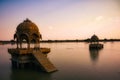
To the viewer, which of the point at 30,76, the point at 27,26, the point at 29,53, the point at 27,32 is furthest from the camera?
the point at 27,26

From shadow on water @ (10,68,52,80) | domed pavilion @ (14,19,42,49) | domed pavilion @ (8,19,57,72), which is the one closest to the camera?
shadow on water @ (10,68,52,80)

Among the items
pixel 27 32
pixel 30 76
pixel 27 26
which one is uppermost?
pixel 27 26

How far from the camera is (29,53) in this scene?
27281mm

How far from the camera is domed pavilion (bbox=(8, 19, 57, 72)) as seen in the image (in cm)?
2570

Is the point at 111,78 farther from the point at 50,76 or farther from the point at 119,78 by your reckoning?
the point at 50,76

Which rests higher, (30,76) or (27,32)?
(27,32)

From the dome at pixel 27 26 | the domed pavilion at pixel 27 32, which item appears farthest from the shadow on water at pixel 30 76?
the dome at pixel 27 26

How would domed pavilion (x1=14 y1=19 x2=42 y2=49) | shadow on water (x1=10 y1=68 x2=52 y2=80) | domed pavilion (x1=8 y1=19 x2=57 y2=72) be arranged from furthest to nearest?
1. domed pavilion (x1=14 y1=19 x2=42 y2=49)
2. domed pavilion (x1=8 y1=19 x2=57 y2=72)
3. shadow on water (x1=10 y1=68 x2=52 y2=80)

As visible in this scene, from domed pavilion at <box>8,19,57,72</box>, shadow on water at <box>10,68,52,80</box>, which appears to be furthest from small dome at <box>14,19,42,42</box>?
shadow on water at <box>10,68,52,80</box>

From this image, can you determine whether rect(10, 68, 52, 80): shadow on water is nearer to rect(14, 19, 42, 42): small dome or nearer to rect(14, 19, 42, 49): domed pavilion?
rect(14, 19, 42, 49): domed pavilion

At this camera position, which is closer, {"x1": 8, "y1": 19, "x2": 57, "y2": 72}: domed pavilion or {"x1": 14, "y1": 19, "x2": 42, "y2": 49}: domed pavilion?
{"x1": 8, "y1": 19, "x2": 57, "y2": 72}: domed pavilion

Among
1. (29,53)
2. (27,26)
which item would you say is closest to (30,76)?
(29,53)

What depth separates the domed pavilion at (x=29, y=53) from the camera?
25697mm

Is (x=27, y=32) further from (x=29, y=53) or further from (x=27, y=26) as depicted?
(x=29, y=53)
